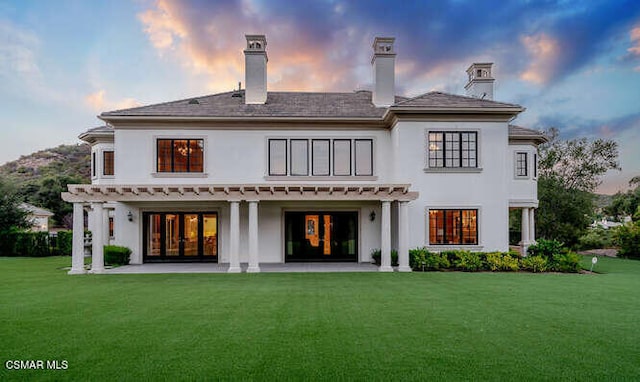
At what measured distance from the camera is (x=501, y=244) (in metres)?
15.1

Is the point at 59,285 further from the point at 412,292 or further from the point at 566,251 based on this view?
the point at 566,251

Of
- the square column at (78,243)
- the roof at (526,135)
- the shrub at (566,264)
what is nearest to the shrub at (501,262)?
the shrub at (566,264)

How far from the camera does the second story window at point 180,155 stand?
52.2 feet

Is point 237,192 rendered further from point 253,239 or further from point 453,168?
point 453,168

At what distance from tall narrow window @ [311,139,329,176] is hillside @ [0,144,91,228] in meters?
19.1

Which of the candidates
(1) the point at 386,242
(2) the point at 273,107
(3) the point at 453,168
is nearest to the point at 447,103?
(3) the point at 453,168

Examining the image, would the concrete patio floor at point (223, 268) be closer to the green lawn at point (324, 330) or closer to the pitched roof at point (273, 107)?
the green lawn at point (324, 330)

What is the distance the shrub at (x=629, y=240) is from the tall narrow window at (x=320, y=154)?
17.4 m

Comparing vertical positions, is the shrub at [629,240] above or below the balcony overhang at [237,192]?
below

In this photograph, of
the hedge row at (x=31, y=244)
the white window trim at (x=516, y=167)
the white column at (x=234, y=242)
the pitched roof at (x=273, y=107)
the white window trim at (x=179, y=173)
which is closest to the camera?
the white column at (x=234, y=242)

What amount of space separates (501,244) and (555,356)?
36.0 ft

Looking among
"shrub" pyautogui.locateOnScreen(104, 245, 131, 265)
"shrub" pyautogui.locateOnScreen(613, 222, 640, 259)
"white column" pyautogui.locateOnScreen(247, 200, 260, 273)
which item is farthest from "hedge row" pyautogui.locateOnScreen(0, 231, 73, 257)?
"shrub" pyautogui.locateOnScreen(613, 222, 640, 259)

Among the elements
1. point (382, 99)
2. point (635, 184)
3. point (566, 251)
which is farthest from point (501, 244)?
point (635, 184)

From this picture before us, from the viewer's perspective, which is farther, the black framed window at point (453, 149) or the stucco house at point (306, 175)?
the black framed window at point (453, 149)
